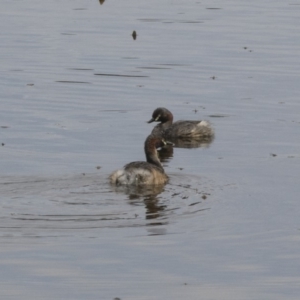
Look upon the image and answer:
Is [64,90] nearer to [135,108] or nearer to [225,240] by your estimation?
[135,108]

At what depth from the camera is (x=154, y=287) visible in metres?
9.04

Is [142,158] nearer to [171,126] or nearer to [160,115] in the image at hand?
[160,115]

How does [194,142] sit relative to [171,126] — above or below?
below

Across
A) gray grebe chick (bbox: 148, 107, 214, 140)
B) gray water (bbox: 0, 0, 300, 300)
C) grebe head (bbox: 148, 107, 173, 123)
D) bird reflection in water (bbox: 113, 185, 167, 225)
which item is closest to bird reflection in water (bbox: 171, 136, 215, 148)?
gray grebe chick (bbox: 148, 107, 214, 140)

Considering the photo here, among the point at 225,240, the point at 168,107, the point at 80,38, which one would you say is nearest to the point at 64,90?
the point at 168,107

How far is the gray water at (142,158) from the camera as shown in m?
9.46

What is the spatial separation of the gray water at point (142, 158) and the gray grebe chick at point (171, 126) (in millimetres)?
204

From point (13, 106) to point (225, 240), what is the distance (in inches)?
306

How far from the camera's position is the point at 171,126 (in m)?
17.2

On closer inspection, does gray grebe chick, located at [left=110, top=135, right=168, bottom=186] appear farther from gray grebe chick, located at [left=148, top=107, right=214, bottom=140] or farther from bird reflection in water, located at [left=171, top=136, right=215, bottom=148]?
gray grebe chick, located at [left=148, top=107, right=214, bottom=140]

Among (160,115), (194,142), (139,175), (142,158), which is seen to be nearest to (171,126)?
(160,115)

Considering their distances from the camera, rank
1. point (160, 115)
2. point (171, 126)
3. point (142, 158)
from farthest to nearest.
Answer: point (171, 126) < point (160, 115) < point (142, 158)

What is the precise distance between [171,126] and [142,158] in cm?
252

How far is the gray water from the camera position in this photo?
372 inches
